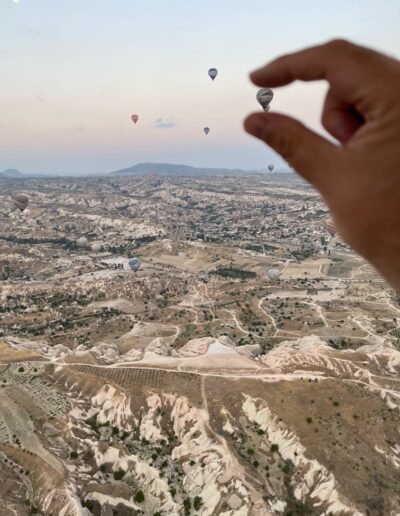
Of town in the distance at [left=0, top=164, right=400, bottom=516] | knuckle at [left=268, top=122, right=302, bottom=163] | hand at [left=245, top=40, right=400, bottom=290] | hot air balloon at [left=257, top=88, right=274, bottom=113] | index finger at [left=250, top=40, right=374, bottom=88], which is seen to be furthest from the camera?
town in the distance at [left=0, top=164, right=400, bottom=516]

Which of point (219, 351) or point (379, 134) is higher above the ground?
point (379, 134)

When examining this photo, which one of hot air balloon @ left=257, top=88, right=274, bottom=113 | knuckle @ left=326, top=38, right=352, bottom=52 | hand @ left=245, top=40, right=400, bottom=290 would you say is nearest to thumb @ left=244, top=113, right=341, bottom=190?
hand @ left=245, top=40, right=400, bottom=290

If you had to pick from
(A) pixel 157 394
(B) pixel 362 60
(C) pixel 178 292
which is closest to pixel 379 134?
(B) pixel 362 60

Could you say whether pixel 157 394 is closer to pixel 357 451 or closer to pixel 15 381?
pixel 15 381

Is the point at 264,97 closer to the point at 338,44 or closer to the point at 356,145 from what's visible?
the point at 338,44

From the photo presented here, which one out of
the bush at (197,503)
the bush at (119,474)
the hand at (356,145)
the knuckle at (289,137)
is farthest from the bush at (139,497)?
the knuckle at (289,137)

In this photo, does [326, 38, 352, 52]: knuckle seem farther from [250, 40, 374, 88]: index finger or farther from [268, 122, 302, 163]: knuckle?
[268, 122, 302, 163]: knuckle

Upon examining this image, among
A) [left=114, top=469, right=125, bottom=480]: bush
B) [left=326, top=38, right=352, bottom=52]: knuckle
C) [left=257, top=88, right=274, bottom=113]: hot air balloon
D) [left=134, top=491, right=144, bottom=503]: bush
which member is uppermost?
[left=257, top=88, right=274, bottom=113]: hot air balloon

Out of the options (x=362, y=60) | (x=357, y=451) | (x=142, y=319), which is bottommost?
(x=142, y=319)

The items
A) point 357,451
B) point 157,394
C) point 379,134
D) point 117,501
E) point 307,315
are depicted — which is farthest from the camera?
point 307,315
